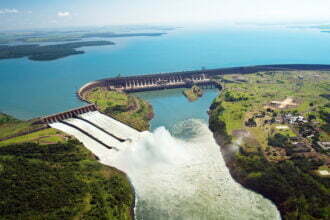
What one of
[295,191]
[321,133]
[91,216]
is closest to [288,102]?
[321,133]

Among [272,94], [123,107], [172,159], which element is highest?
[272,94]

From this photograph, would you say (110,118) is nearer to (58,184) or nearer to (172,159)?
(172,159)

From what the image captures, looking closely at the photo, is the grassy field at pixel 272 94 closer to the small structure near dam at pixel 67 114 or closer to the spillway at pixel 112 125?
the spillway at pixel 112 125

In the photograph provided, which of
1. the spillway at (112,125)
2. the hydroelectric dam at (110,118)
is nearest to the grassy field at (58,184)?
the hydroelectric dam at (110,118)

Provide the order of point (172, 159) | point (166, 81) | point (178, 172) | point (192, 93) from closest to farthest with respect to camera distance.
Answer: point (178, 172), point (172, 159), point (192, 93), point (166, 81)

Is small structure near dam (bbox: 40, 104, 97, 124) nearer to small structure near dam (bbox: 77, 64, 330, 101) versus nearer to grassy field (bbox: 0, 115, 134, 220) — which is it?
grassy field (bbox: 0, 115, 134, 220)

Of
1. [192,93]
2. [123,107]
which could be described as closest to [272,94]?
[192,93]

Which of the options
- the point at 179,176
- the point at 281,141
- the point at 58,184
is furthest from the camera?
the point at 281,141
